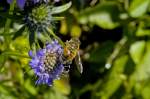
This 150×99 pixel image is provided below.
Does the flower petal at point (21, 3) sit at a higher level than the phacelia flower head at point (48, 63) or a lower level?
higher

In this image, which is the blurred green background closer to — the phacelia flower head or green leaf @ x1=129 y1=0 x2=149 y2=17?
green leaf @ x1=129 y1=0 x2=149 y2=17

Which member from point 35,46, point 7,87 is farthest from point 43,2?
point 7,87

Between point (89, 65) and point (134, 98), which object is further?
point (89, 65)

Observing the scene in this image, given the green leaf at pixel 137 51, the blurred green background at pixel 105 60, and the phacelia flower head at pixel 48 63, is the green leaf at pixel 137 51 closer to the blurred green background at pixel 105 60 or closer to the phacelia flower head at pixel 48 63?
the blurred green background at pixel 105 60

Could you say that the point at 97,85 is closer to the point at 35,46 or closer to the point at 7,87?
the point at 7,87

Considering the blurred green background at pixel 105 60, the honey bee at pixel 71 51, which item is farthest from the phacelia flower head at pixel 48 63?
the blurred green background at pixel 105 60

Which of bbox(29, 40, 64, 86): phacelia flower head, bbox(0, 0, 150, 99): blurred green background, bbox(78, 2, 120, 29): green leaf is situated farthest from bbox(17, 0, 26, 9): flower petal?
bbox(78, 2, 120, 29): green leaf
